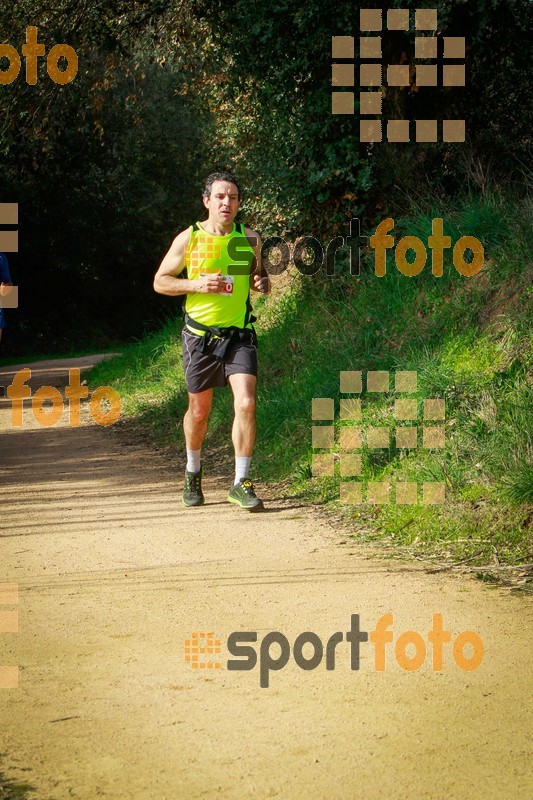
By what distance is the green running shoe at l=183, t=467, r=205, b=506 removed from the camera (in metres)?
7.93

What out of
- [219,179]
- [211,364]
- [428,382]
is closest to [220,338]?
[211,364]

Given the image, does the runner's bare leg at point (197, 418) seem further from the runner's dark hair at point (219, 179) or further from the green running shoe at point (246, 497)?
the runner's dark hair at point (219, 179)

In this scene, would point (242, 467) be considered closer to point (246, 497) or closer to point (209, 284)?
point (246, 497)

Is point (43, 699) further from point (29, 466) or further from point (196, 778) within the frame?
point (29, 466)

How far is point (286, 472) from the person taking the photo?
884 centimetres

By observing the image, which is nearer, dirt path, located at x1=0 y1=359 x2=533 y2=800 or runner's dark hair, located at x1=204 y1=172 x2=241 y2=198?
dirt path, located at x1=0 y1=359 x2=533 y2=800

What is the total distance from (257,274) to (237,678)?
4.06 meters

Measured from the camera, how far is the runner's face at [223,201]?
7676 mm

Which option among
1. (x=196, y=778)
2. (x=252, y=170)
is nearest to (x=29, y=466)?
(x=252, y=170)

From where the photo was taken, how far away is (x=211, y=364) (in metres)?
7.88

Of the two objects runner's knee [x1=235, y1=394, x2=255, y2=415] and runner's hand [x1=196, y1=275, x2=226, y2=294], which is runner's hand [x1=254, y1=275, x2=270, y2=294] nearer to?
runner's hand [x1=196, y1=275, x2=226, y2=294]

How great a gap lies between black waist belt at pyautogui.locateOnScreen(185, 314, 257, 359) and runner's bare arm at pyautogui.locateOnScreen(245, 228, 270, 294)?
0.32 metres

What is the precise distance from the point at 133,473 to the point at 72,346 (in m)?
25.1

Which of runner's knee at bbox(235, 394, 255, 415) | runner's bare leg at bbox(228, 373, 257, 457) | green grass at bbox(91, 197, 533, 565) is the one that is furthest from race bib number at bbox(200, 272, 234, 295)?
green grass at bbox(91, 197, 533, 565)
